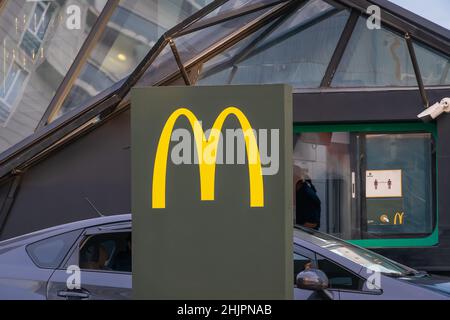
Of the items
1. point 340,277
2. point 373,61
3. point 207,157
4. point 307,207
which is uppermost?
point 373,61

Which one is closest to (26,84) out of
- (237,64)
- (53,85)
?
(53,85)

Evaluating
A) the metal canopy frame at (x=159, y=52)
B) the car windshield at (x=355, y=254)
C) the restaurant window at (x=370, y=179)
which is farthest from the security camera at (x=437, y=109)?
the car windshield at (x=355, y=254)

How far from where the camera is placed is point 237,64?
39.1 ft

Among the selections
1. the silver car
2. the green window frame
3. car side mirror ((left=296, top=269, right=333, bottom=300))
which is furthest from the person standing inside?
car side mirror ((left=296, top=269, right=333, bottom=300))

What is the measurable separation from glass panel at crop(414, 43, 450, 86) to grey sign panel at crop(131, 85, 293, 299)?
8.35 meters

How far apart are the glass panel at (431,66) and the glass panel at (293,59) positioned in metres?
1.24

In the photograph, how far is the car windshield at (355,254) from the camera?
6035mm

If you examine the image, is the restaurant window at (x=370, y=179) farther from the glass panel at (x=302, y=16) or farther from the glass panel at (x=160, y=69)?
the glass panel at (x=160, y=69)

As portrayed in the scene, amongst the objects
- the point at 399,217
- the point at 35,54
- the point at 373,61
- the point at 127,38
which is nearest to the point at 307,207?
the point at 399,217

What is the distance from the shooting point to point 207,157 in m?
3.49

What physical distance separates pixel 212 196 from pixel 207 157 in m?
0.18

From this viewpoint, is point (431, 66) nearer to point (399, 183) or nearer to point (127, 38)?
point (399, 183)

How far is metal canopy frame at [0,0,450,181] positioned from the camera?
36.2ft
